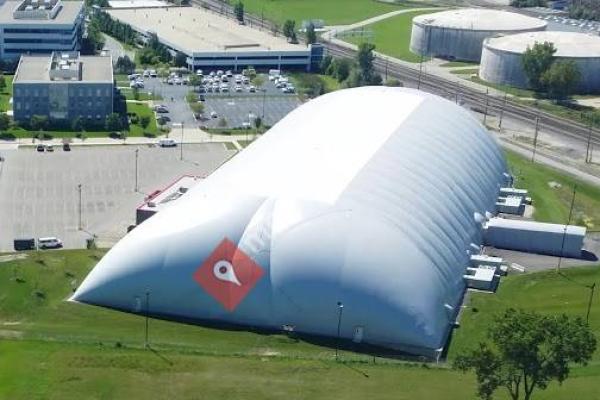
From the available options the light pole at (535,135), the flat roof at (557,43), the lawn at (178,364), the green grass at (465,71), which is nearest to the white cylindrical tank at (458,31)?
the flat roof at (557,43)

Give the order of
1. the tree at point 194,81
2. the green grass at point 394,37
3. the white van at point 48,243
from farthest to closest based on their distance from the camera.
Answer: the green grass at point 394,37
the tree at point 194,81
the white van at point 48,243

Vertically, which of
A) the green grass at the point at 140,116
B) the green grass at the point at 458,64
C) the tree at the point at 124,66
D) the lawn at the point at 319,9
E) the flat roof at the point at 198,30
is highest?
the lawn at the point at 319,9

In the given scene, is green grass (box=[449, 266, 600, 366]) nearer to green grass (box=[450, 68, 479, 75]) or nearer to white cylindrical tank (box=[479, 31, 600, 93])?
white cylindrical tank (box=[479, 31, 600, 93])

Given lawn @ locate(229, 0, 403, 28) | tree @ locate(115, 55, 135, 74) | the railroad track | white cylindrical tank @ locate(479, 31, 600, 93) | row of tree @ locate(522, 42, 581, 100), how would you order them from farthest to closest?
lawn @ locate(229, 0, 403, 28) < white cylindrical tank @ locate(479, 31, 600, 93) < tree @ locate(115, 55, 135, 74) < row of tree @ locate(522, 42, 581, 100) < the railroad track

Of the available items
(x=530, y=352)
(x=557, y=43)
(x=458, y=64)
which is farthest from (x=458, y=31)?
(x=530, y=352)

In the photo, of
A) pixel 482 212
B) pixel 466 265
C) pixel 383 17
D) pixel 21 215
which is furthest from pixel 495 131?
pixel 383 17

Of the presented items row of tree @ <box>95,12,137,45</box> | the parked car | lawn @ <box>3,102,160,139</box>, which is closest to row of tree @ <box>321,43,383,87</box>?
lawn @ <box>3,102,160,139</box>

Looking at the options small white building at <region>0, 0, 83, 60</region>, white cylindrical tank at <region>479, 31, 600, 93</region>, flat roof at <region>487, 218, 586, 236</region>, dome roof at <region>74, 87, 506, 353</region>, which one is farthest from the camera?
white cylindrical tank at <region>479, 31, 600, 93</region>

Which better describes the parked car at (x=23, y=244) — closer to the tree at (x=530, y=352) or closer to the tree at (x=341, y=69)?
the tree at (x=530, y=352)
